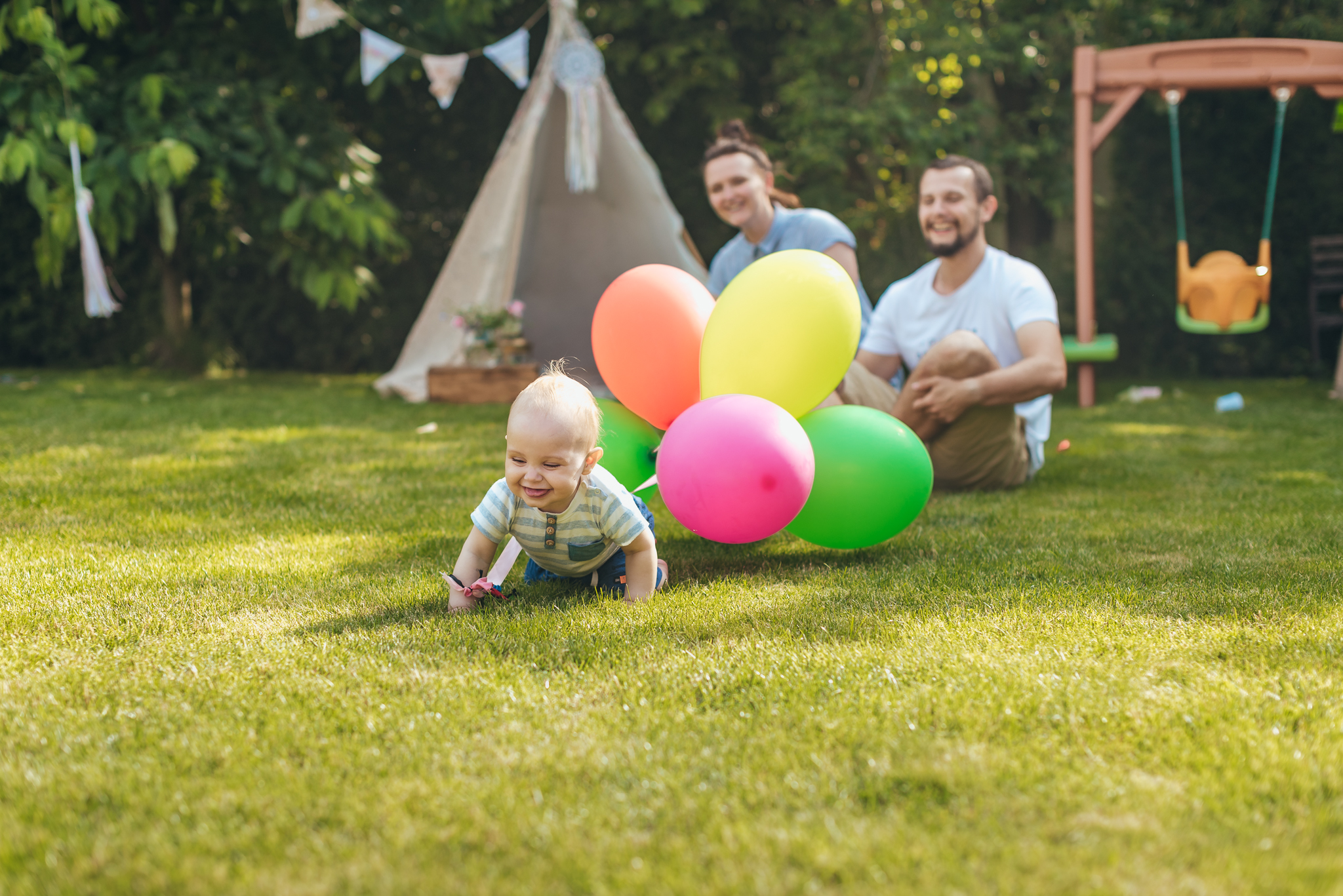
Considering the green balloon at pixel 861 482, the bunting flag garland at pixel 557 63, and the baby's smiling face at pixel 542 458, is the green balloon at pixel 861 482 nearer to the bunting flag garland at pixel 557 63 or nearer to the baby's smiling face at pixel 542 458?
the baby's smiling face at pixel 542 458

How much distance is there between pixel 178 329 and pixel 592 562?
790 cm

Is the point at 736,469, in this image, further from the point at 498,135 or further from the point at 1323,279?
the point at 498,135

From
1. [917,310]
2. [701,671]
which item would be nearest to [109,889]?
[701,671]

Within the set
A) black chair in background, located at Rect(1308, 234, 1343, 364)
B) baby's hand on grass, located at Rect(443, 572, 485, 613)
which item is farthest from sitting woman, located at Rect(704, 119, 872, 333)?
black chair in background, located at Rect(1308, 234, 1343, 364)

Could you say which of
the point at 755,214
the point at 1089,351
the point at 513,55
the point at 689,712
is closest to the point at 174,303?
the point at 513,55

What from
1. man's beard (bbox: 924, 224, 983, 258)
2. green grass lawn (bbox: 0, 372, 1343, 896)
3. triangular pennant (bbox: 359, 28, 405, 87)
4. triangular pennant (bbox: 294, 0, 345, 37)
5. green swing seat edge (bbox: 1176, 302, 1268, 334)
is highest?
triangular pennant (bbox: 294, 0, 345, 37)

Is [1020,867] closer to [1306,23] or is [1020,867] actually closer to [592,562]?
[592,562]

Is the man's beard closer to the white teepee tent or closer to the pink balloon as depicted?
the pink balloon

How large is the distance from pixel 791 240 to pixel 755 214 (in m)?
0.18

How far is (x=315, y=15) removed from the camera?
23.5 feet

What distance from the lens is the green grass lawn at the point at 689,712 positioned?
131cm

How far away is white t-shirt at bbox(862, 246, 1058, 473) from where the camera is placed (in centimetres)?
377

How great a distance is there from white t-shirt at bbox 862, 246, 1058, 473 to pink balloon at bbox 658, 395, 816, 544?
1.56 m

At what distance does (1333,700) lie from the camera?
174 centimetres
